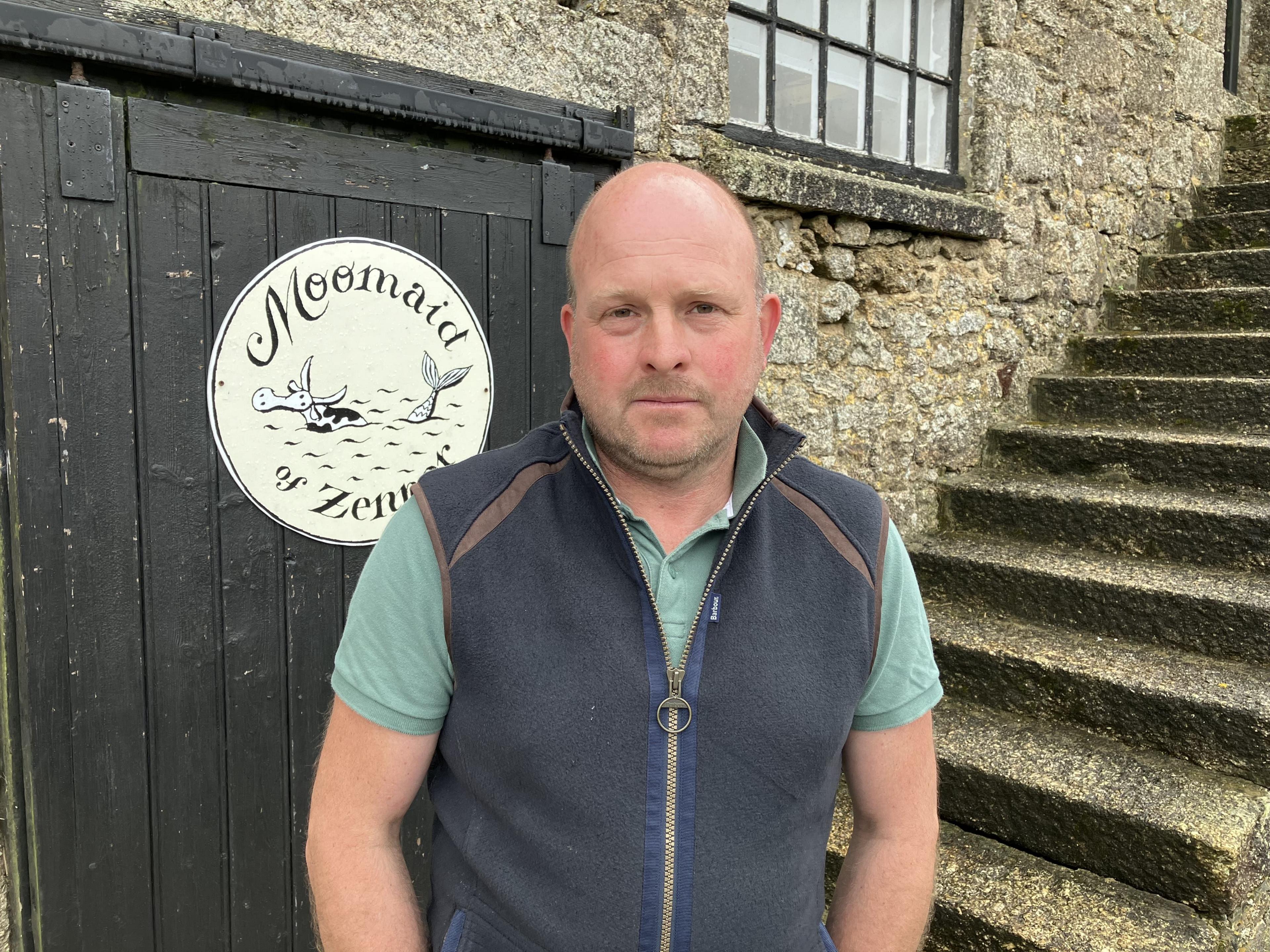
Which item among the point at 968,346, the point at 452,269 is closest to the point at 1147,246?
the point at 968,346

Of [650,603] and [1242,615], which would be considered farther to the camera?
[1242,615]

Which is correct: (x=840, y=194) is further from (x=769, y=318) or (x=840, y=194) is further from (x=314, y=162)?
(x=769, y=318)

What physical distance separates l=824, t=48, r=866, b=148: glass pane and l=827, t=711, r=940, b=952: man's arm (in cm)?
272

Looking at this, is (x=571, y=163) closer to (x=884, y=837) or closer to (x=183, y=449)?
(x=183, y=449)

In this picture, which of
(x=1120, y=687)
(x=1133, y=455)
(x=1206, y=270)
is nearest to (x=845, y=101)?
(x=1133, y=455)

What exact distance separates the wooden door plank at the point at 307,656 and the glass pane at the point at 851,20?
225cm

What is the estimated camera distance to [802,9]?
335 centimetres

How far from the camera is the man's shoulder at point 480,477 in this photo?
1209mm

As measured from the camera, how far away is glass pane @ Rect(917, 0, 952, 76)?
3754 mm

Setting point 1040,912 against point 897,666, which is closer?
point 897,666

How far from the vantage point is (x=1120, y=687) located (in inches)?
107

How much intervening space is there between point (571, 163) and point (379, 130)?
22.2 inches

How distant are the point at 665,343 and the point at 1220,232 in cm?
462

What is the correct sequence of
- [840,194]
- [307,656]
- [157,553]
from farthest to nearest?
1. [840,194]
2. [307,656]
3. [157,553]
